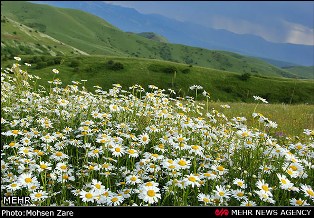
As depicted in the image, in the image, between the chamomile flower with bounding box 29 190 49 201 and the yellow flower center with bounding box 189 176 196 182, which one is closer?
the chamomile flower with bounding box 29 190 49 201

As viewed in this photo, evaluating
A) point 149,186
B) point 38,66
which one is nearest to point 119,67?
point 38,66

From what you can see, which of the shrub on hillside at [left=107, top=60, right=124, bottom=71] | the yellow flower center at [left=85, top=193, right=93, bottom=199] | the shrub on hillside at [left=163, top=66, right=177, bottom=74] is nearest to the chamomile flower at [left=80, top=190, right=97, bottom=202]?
the yellow flower center at [left=85, top=193, right=93, bottom=199]

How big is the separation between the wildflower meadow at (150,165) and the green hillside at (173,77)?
188 feet

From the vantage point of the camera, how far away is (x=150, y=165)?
19.8 feet

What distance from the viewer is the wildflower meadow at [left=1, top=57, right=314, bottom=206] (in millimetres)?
5211

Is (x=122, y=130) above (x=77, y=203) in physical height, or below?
above

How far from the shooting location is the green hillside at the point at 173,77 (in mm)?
68312

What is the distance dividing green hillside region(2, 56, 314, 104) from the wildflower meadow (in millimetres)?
57189

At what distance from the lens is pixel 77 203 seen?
5180 mm
